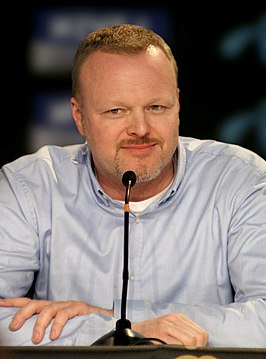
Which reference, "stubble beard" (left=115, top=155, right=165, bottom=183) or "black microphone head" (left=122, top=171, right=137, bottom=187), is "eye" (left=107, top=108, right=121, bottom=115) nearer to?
"stubble beard" (left=115, top=155, right=165, bottom=183)

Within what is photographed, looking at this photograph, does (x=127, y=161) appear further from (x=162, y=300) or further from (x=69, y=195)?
→ (x=162, y=300)

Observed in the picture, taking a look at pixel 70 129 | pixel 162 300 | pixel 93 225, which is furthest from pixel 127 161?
pixel 70 129

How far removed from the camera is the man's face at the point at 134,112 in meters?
2.79

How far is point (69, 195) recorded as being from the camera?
9.68ft

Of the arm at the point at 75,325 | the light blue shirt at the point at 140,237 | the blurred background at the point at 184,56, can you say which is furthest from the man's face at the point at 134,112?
the blurred background at the point at 184,56

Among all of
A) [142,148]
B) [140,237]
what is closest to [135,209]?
[140,237]

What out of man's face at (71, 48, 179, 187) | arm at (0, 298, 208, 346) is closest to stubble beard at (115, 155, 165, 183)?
man's face at (71, 48, 179, 187)

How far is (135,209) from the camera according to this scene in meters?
2.92

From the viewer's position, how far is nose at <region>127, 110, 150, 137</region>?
2.76 metres

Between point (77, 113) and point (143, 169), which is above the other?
point (77, 113)

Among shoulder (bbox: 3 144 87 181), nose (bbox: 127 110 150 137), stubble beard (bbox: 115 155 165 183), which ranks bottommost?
stubble beard (bbox: 115 155 165 183)

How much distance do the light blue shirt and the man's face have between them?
127 millimetres

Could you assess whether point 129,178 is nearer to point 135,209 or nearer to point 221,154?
point 135,209

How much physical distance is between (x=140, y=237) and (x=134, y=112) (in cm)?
38
